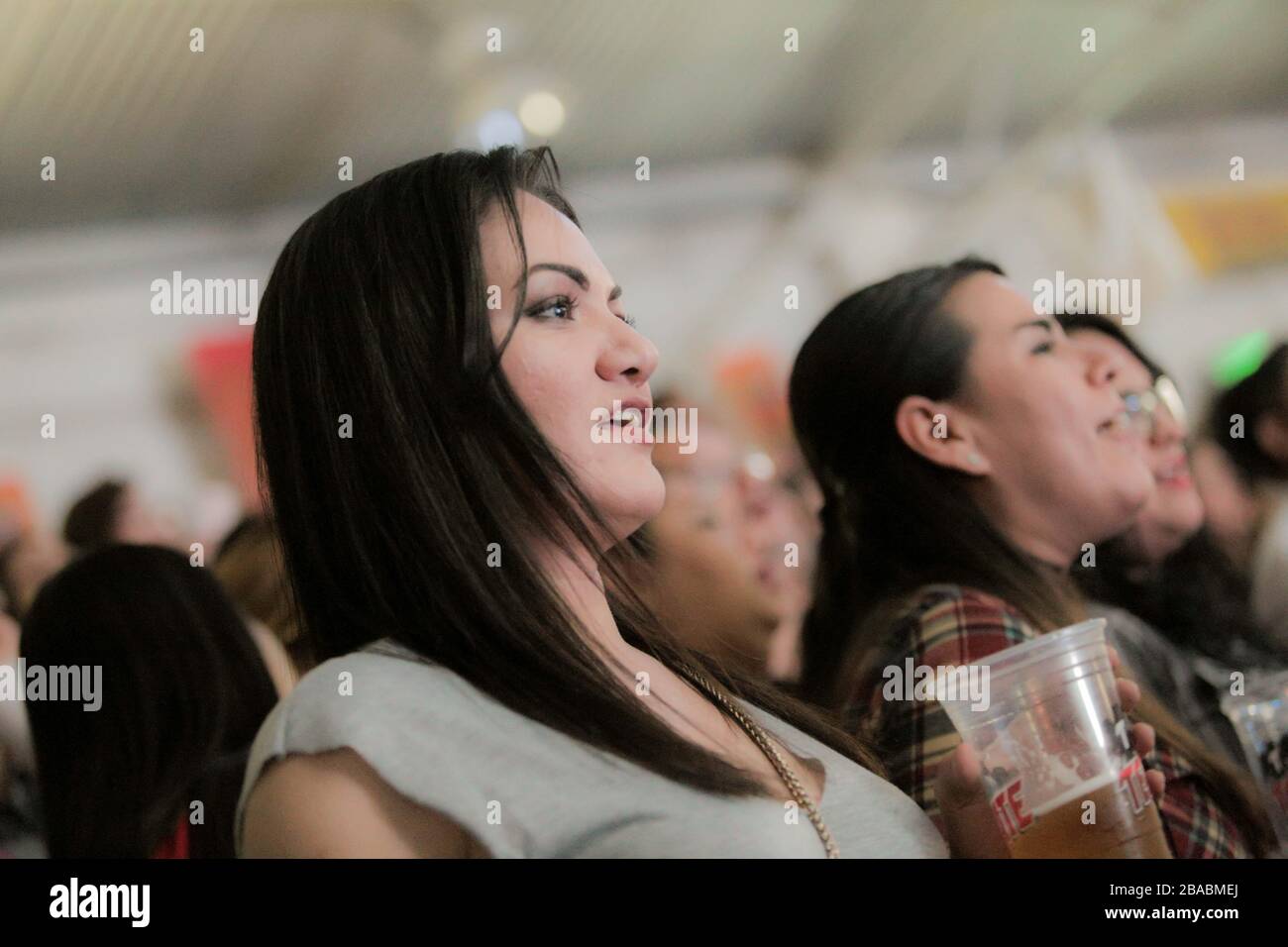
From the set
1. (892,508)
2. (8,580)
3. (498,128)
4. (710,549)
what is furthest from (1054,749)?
(8,580)

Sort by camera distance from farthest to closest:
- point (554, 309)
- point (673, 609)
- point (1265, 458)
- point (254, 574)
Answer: point (1265, 458) < point (254, 574) < point (673, 609) < point (554, 309)

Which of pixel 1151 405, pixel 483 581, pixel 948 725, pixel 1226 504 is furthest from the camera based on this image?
pixel 1226 504

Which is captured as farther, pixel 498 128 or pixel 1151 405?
pixel 498 128

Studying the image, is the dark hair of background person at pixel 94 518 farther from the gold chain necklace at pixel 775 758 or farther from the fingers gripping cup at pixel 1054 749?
the fingers gripping cup at pixel 1054 749

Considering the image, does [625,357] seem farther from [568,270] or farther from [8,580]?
[8,580]

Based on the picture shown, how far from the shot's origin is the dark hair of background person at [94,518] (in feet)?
8.48

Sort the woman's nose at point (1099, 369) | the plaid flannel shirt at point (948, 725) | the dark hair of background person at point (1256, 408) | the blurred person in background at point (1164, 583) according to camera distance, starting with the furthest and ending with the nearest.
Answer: the dark hair of background person at point (1256, 408) → the blurred person in background at point (1164, 583) → the woman's nose at point (1099, 369) → the plaid flannel shirt at point (948, 725)

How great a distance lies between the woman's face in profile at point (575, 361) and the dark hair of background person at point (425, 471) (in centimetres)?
2

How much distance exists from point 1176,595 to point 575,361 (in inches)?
49.3

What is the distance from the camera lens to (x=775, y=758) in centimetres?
104

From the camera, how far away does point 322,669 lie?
93 centimetres

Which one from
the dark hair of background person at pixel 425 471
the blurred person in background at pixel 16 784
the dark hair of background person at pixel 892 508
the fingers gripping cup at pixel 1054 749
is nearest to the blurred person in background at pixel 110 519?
the blurred person in background at pixel 16 784

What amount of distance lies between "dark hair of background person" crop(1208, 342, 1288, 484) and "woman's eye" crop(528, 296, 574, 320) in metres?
1.64
